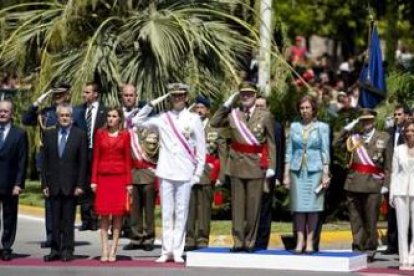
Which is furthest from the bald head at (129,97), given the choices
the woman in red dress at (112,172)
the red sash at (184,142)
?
the red sash at (184,142)

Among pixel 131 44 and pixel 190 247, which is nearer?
pixel 190 247

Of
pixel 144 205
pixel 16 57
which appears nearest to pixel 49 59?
pixel 16 57

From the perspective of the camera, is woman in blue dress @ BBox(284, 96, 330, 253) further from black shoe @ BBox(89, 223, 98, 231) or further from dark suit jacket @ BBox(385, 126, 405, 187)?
black shoe @ BBox(89, 223, 98, 231)

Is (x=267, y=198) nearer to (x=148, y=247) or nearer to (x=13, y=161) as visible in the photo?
(x=148, y=247)

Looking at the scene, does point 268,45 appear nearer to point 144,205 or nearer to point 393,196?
point 144,205

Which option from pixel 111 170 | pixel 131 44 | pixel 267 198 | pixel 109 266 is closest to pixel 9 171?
pixel 111 170

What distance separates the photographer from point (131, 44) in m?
22.3

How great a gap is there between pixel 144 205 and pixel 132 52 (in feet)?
13.7

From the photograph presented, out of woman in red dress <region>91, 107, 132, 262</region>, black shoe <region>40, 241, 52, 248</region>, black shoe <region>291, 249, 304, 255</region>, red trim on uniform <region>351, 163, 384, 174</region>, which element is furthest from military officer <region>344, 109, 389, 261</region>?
black shoe <region>40, 241, 52, 248</region>

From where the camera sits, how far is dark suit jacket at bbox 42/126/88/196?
668 inches

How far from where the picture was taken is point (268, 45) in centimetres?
2225

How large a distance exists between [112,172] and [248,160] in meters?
1.59

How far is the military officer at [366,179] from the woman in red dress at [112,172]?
2.78m

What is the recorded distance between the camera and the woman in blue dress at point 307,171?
16.6 metres
